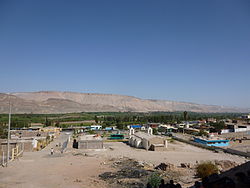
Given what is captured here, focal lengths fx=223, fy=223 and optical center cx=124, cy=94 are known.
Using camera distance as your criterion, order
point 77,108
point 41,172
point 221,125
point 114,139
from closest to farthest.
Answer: point 41,172 < point 114,139 < point 221,125 < point 77,108

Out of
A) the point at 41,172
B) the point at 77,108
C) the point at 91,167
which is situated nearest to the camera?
the point at 41,172

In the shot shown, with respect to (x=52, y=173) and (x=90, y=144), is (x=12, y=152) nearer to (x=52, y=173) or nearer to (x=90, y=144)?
(x=52, y=173)

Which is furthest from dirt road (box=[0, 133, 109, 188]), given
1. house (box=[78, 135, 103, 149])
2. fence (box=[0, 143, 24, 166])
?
house (box=[78, 135, 103, 149])

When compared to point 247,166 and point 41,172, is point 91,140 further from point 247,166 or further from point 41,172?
point 247,166

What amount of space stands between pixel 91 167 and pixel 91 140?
1229 centimetres

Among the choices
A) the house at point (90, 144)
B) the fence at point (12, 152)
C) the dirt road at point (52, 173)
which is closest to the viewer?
the dirt road at point (52, 173)

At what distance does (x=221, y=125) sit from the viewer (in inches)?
2235

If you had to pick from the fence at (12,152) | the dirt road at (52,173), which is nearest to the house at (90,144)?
the fence at (12,152)

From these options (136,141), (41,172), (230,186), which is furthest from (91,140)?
(230,186)

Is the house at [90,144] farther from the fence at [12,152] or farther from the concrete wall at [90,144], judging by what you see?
the fence at [12,152]

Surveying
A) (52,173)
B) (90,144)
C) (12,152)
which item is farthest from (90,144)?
(52,173)

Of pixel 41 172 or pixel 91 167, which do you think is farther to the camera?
pixel 91 167

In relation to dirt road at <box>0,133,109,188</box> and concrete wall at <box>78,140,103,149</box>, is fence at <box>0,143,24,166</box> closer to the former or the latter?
dirt road at <box>0,133,109,188</box>

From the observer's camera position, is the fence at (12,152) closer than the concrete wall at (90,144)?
Yes
